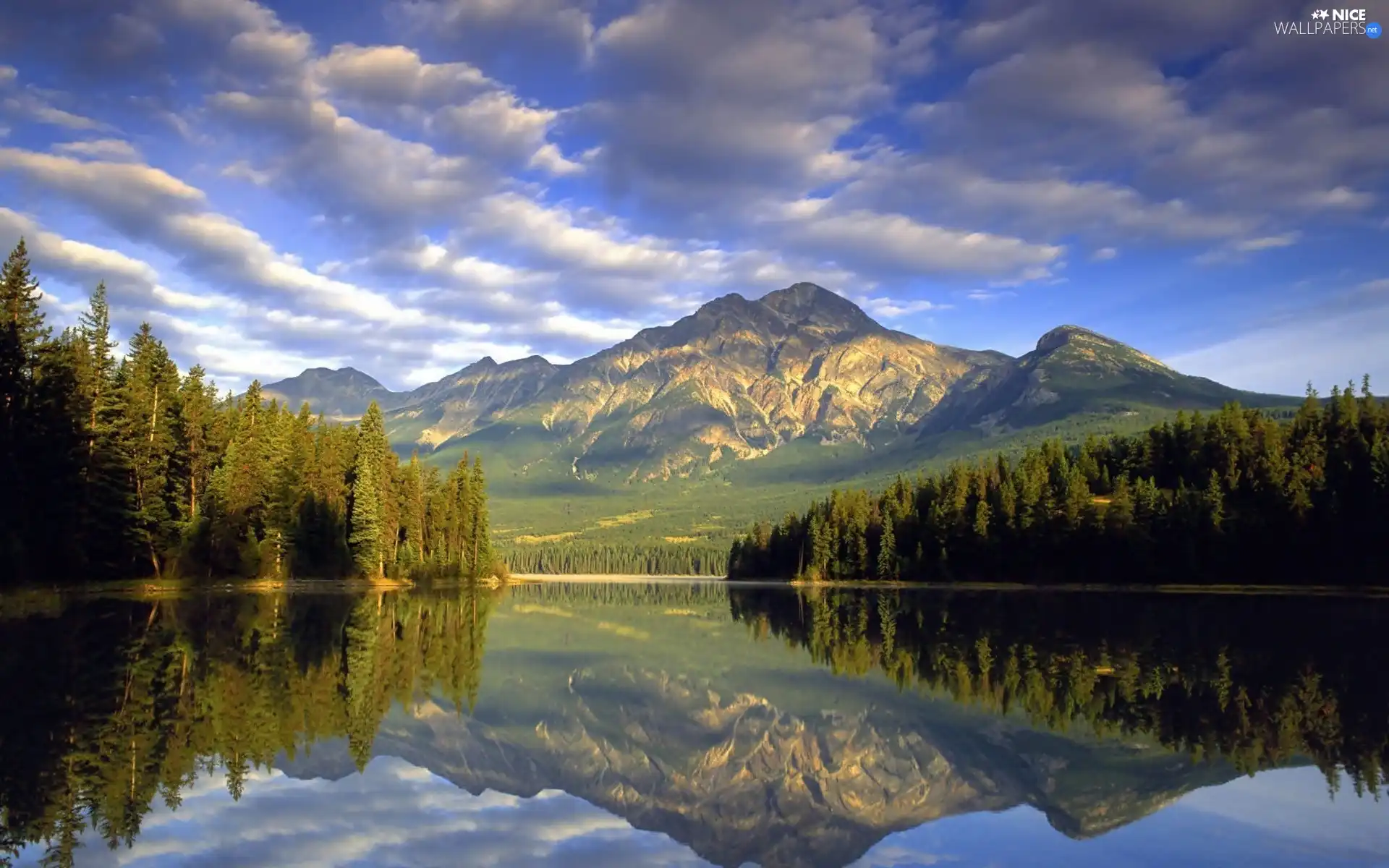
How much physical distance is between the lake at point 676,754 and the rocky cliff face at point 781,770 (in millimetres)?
85

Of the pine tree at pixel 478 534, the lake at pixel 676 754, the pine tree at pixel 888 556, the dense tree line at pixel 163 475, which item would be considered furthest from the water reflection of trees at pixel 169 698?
the pine tree at pixel 888 556

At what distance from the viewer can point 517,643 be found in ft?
134

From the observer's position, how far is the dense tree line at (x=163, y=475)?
53406mm

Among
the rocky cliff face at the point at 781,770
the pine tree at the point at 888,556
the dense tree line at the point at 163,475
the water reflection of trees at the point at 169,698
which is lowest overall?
the pine tree at the point at 888,556

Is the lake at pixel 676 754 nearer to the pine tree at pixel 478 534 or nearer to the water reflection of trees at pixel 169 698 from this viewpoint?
the water reflection of trees at pixel 169 698

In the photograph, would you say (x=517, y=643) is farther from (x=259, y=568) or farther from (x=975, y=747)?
(x=259, y=568)

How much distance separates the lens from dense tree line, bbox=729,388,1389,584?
97.9 metres

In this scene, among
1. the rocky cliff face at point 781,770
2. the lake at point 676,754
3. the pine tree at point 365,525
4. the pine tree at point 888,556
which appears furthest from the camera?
the pine tree at point 888,556

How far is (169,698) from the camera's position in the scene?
2053cm

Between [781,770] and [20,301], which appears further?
[20,301]

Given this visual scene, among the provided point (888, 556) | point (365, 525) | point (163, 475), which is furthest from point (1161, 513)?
point (163, 475)

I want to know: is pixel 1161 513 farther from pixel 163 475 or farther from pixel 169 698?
pixel 169 698

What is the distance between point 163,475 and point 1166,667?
67.6 meters

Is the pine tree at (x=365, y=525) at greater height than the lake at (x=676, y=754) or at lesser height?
greater
